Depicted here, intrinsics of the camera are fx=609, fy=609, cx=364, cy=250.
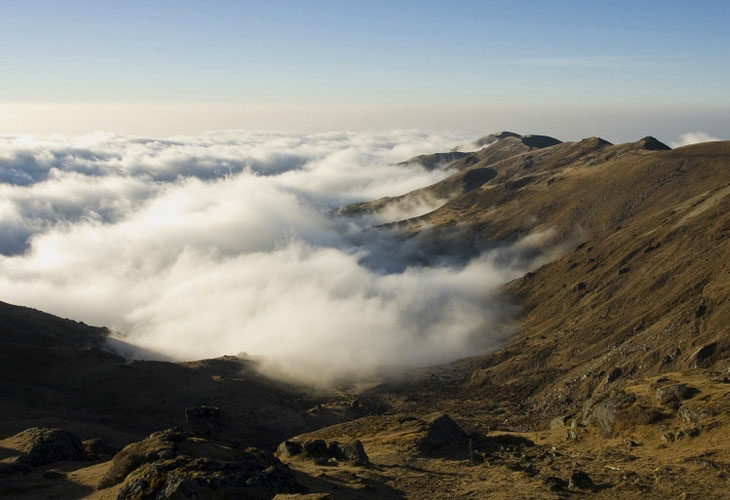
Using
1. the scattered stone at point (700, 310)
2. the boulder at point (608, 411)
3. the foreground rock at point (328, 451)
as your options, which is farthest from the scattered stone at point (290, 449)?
the scattered stone at point (700, 310)

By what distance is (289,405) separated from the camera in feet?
228

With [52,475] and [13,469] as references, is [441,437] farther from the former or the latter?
[13,469]

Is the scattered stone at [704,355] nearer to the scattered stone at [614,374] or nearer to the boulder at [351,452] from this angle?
the scattered stone at [614,374]

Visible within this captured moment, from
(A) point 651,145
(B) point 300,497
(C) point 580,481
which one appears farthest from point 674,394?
(A) point 651,145

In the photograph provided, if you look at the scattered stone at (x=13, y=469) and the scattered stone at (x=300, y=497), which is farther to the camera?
the scattered stone at (x=13, y=469)

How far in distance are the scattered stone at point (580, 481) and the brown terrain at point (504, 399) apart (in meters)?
0.13

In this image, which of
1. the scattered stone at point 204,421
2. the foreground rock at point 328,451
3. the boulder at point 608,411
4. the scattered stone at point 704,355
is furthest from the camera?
the scattered stone at point 704,355

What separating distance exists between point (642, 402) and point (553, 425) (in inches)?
311

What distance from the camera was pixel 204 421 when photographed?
39500 mm

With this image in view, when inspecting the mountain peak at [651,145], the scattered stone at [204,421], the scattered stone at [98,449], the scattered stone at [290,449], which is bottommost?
the scattered stone at [98,449]

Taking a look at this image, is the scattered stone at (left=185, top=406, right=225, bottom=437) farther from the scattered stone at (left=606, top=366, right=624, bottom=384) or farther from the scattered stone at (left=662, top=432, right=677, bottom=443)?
the scattered stone at (left=606, top=366, right=624, bottom=384)

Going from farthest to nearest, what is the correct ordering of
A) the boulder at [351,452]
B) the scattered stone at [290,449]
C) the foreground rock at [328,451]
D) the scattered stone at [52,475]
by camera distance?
the scattered stone at [290,449], the foreground rock at [328,451], the boulder at [351,452], the scattered stone at [52,475]

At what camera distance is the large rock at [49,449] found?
31.6m

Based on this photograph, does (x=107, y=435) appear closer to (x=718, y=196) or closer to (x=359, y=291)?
(x=359, y=291)
